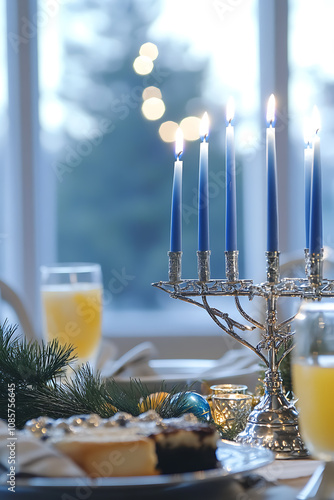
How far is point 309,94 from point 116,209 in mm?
1054

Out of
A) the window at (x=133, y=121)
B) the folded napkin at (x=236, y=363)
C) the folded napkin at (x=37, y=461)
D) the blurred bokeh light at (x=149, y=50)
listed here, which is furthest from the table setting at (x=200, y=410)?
the blurred bokeh light at (x=149, y=50)

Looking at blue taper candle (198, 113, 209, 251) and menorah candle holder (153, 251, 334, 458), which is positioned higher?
blue taper candle (198, 113, 209, 251)

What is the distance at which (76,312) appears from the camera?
5.21 feet

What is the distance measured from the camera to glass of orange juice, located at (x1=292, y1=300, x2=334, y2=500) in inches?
23.3

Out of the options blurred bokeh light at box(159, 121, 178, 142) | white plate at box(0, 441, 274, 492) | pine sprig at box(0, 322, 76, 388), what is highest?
blurred bokeh light at box(159, 121, 178, 142)

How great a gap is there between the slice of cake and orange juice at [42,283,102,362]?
93 cm

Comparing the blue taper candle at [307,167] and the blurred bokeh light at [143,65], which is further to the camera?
the blurred bokeh light at [143,65]

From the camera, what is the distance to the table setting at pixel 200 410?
552 mm

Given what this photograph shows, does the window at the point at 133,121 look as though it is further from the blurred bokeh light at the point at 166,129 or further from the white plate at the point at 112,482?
the white plate at the point at 112,482

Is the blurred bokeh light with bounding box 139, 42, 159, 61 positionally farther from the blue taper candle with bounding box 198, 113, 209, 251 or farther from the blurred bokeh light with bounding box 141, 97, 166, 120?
the blue taper candle with bounding box 198, 113, 209, 251

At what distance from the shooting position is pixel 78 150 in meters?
3.34

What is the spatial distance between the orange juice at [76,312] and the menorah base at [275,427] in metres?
0.75

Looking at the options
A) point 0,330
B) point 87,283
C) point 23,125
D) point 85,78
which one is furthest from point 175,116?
point 0,330

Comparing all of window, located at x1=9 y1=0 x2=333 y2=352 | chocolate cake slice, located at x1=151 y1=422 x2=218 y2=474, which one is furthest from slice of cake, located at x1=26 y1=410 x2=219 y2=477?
window, located at x1=9 y1=0 x2=333 y2=352
